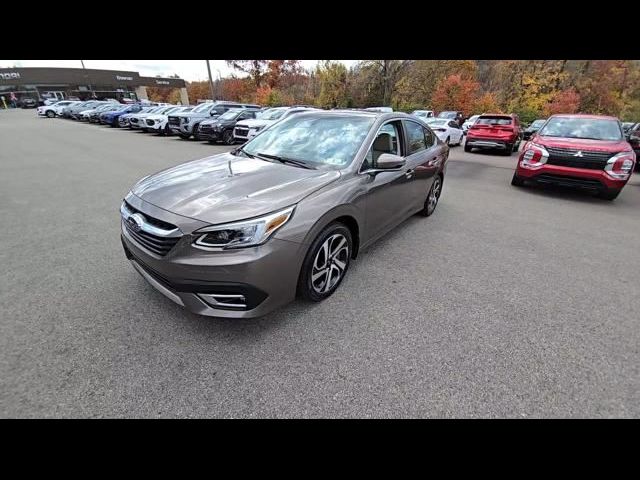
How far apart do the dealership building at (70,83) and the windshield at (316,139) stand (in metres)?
71.7

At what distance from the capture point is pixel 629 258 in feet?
12.8

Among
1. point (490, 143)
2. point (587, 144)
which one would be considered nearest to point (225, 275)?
point (587, 144)

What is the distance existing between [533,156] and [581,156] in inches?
32.2

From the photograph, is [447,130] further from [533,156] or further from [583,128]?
[533,156]

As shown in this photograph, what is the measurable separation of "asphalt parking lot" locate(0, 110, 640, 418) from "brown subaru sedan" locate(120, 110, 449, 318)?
0.37 m

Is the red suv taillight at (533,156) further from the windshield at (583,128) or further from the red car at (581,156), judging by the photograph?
the windshield at (583,128)

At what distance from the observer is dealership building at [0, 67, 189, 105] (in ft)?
173

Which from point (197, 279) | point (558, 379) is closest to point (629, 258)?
point (558, 379)

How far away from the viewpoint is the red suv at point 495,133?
12499mm

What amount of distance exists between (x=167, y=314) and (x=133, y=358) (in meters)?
0.47

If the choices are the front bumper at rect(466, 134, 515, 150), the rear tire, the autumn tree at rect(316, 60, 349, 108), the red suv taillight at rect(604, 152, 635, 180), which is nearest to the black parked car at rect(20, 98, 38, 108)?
the autumn tree at rect(316, 60, 349, 108)

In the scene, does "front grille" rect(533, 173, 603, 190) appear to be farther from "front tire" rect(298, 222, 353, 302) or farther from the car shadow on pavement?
"front tire" rect(298, 222, 353, 302)

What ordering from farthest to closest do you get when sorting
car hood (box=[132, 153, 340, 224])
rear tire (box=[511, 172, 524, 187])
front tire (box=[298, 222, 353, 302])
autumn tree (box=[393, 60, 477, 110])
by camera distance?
autumn tree (box=[393, 60, 477, 110]), rear tire (box=[511, 172, 524, 187]), front tire (box=[298, 222, 353, 302]), car hood (box=[132, 153, 340, 224])
